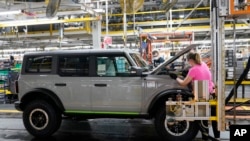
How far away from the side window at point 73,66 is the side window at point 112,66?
28 centimetres

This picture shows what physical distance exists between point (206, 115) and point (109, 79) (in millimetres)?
2248

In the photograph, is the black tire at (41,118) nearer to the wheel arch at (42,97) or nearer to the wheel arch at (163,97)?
the wheel arch at (42,97)

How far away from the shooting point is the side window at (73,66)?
6289 millimetres

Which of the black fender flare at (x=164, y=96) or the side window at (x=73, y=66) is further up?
the side window at (x=73, y=66)

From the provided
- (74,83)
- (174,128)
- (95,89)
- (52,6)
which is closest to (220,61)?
(174,128)

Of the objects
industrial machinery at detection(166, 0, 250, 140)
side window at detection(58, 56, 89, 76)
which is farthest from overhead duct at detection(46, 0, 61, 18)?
industrial machinery at detection(166, 0, 250, 140)

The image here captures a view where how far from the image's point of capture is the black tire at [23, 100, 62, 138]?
639cm

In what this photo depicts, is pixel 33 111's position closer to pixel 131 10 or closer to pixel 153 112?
pixel 153 112

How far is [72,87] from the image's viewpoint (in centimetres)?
628

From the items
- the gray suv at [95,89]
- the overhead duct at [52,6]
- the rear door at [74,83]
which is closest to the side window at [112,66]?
the gray suv at [95,89]

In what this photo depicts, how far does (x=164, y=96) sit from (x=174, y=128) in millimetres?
628

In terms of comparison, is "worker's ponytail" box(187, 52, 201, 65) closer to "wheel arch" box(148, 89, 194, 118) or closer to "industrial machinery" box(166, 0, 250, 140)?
"wheel arch" box(148, 89, 194, 118)

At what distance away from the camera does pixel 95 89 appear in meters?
6.16

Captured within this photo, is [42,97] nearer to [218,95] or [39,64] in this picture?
[39,64]
